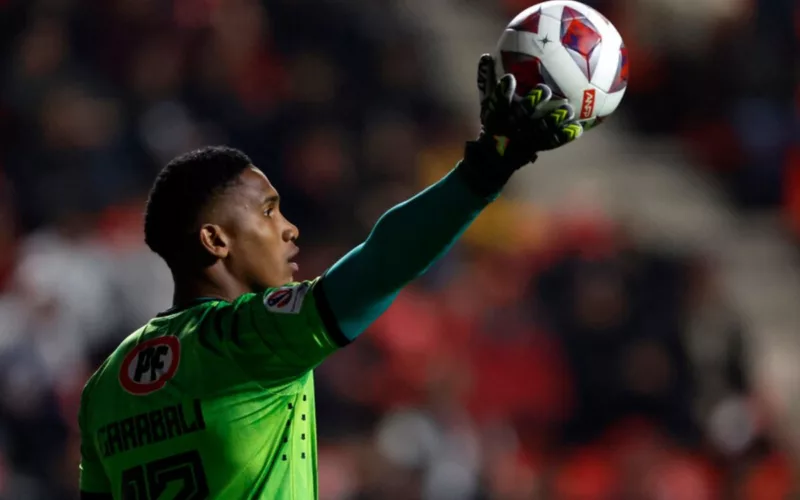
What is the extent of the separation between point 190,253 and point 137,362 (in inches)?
Answer: 11.0

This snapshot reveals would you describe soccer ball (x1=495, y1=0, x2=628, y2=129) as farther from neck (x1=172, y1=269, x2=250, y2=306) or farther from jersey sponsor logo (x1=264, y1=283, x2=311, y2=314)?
neck (x1=172, y1=269, x2=250, y2=306)

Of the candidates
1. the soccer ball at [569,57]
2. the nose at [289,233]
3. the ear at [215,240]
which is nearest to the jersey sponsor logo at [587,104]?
the soccer ball at [569,57]

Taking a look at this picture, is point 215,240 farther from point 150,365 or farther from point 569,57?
point 569,57

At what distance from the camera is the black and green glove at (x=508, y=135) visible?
272 centimetres

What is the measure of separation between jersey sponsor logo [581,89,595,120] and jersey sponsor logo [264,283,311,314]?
2.53 ft

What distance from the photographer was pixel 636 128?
11.1 metres

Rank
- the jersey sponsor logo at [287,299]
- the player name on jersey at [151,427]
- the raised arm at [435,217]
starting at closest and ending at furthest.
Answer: the raised arm at [435,217] → the jersey sponsor logo at [287,299] → the player name on jersey at [151,427]

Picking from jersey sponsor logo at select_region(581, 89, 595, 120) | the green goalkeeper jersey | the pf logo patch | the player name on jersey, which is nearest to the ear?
the green goalkeeper jersey

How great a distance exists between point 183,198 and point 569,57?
3.11 feet

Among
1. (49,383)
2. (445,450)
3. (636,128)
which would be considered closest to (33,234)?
(49,383)

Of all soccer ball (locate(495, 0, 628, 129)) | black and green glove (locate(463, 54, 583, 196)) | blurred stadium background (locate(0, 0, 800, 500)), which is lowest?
blurred stadium background (locate(0, 0, 800, 500))

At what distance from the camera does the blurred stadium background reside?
302 inches

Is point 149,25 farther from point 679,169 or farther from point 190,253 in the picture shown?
point 190,253

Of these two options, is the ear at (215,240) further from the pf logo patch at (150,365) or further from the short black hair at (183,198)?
the pf logo patch at (150,365)
